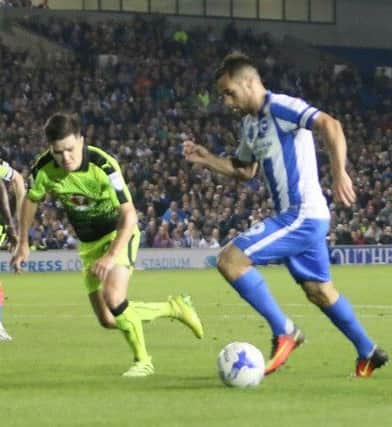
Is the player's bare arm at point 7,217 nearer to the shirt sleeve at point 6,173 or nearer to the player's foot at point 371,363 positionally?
the shirt sleeve at point 6,173

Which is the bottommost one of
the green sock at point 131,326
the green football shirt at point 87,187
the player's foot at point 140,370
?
the player's foot at point 140,370

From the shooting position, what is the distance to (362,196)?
40.7 meters

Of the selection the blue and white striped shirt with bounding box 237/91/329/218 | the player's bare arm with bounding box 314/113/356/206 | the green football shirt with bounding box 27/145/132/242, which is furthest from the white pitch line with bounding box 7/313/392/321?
the player's bare arm with bounding box 314/113/356/206

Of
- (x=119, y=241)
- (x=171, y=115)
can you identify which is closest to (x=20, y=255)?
(x=119, y=241)

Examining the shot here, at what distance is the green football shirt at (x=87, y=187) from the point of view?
11.7 meters

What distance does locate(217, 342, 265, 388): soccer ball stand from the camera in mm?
10648

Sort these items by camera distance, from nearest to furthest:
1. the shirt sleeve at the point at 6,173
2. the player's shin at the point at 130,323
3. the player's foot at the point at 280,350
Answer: the player's foot at the point at 280,350 < the player's shin at the point at 130,323 < the shirt sleeve at the point at 6,173

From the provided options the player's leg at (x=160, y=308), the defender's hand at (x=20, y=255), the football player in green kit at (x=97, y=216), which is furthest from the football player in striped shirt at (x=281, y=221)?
the defender's hand at (x=20, y=255)

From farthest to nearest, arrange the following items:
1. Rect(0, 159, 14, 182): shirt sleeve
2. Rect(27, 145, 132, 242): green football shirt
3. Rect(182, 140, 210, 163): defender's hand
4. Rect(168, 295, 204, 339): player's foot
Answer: Rect(0, 159, 14, 182): shirt sleeve
Rect(168, 295, 204, 339): player's foot
Rect(27, 145, 132, 242): green football shirt
Rect(182, 140, 210, 163): defender's hand

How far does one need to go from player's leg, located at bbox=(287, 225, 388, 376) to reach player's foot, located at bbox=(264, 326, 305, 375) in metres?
0.32

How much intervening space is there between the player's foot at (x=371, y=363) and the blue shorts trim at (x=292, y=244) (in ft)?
2.12

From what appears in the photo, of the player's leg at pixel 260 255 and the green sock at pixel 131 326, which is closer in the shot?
the player's leg at pixel 260 255

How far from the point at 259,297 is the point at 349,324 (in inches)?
26.8

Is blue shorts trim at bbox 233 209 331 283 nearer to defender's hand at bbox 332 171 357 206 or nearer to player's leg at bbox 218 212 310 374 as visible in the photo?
player's leg at bbox 218 212 310 374
